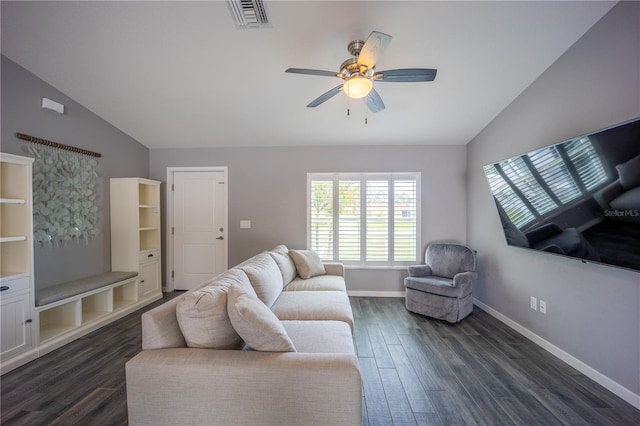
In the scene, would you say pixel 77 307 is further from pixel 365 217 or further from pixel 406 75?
pixel 406 75

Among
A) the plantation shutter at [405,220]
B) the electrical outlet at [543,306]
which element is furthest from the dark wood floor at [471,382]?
the plantation shutter at [405,220]

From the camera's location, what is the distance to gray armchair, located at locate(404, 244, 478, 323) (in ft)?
9.76

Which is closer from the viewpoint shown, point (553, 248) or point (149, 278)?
point (553, 248)

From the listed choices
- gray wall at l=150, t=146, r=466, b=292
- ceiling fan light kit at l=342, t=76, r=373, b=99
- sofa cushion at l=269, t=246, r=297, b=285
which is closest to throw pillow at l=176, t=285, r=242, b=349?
sofa cushion at l=269, t=246, r=297, b=285

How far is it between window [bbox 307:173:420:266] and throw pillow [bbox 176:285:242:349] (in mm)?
2654

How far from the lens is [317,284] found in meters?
→ 2.87

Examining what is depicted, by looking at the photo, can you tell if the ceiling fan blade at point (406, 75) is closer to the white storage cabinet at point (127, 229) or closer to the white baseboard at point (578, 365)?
the white baseboard at point (578, 365)

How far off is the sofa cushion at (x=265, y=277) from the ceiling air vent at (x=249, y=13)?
2029 mm

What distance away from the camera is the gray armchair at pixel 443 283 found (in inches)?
117

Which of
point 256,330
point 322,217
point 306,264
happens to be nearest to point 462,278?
point 306,264

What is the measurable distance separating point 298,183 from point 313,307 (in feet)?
7.31

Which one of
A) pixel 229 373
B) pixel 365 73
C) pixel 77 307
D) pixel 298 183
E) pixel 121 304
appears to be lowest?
pixel 121 304

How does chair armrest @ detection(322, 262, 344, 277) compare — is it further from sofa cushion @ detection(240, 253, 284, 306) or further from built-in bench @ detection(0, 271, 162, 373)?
built-in bench @ detection(0, 271, 162, 373)

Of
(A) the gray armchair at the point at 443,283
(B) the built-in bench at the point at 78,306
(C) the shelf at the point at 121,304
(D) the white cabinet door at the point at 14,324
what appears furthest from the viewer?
(C) the shelf at the point at 121,304
